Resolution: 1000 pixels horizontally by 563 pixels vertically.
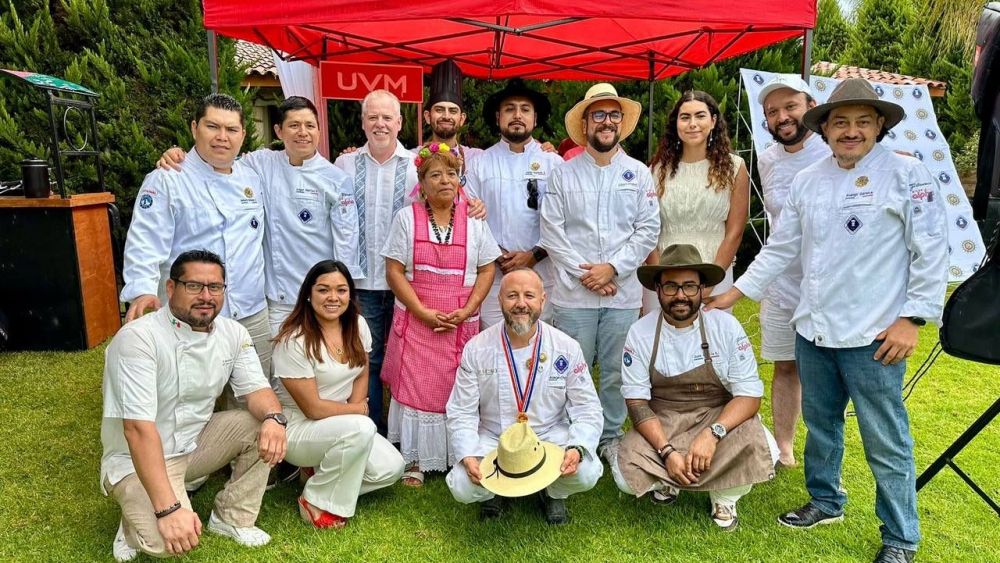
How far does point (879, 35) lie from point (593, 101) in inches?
511

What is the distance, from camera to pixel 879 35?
13789 millimetres

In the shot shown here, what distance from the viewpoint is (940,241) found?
8.54 ft

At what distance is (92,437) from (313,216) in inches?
83.9

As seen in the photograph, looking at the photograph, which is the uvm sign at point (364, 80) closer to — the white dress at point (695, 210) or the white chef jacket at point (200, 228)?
the white chef jacket at point (200, 228)

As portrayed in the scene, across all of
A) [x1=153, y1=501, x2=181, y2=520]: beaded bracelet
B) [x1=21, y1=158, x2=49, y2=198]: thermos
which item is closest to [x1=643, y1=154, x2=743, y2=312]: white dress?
[x1=153, y1=501, x2=181, y2=520]: beaded bracelet

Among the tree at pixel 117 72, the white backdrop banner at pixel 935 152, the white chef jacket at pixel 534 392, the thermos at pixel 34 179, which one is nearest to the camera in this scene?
the white chef jacket at pixel 534 392

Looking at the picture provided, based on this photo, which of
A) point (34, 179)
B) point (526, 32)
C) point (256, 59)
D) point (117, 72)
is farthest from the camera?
point (256, 59)

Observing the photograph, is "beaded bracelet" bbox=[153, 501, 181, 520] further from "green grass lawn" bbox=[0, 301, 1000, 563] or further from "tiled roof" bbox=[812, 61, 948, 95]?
"tiled roof" bbox=[812, 61, 948, 95]

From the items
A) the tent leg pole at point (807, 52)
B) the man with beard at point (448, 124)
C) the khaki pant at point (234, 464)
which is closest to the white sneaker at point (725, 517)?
the khaki pant at point (234, 464)

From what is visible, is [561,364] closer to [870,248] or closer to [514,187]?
[514,187]

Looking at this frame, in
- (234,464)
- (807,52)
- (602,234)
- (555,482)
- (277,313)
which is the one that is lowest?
(555,482)

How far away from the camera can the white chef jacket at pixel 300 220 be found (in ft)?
12.3

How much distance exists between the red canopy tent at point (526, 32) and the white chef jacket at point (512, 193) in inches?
29.6

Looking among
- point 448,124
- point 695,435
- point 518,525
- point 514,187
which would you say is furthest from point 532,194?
point 518,525
